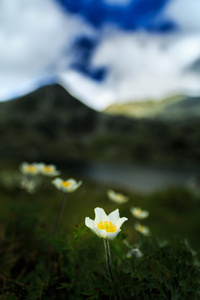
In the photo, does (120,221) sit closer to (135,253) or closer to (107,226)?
(107,226)

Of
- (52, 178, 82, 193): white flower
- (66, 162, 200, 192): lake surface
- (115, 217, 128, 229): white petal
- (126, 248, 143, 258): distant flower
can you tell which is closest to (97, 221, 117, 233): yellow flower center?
(115, 217, 128, 229): white petal

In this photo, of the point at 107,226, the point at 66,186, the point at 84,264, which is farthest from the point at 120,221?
the point at 66,186

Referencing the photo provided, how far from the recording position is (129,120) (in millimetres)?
151125

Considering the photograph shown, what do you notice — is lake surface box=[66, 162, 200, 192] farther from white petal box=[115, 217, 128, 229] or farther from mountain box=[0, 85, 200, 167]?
mountain box=[0, 85, 200, 167]

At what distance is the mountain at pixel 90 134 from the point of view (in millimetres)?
114938

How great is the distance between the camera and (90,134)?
150 meters

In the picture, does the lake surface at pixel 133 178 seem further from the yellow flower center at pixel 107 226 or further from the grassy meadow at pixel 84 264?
the yellow flower center at pixel 107 226

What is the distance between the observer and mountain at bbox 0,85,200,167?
114938mm

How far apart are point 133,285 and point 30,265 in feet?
3.61

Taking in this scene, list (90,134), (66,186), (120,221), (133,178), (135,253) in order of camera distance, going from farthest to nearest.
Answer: (90,134)
(133,178)
(66,186)
(135,253)
(120,221)

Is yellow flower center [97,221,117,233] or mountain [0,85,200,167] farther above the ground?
yellow flower center [97,221,117,233]

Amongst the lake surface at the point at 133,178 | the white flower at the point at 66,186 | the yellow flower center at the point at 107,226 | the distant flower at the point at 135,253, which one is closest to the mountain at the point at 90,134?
the lake surface at the point at 133,178

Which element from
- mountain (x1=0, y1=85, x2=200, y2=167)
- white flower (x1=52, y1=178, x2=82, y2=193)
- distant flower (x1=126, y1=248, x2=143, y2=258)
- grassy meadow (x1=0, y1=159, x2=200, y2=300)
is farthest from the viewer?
mountain (x1=0, y1=85, x2=200, y2=167)

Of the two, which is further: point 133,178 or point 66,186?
point 133,178
